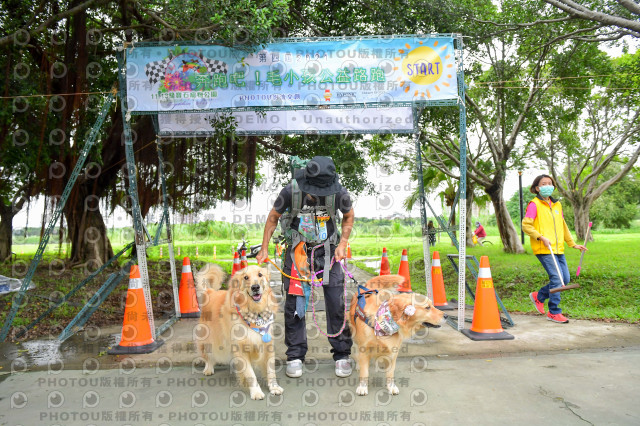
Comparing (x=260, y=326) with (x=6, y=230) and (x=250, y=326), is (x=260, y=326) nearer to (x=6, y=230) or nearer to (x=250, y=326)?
(x=250, y=326)

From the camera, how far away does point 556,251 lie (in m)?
5.70

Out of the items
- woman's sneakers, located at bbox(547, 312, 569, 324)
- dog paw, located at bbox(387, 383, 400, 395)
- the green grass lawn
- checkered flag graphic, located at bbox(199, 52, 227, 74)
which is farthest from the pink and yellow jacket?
checkered flag graphic, located at bbox(199, 52, 227, 74)

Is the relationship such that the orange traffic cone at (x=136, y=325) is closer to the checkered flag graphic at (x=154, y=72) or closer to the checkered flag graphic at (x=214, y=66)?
the checkered flag graphic at (x=154, y=72)

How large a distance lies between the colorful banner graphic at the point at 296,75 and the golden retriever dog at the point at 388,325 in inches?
109

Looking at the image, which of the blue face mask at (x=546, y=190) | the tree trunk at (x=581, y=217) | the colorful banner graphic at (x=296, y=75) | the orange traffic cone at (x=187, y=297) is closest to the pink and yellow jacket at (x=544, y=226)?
the blue face mask at (x=546, y=190)

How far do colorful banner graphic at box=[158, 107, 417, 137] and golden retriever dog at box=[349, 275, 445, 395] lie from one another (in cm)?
345

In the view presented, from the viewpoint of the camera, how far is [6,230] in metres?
17.9

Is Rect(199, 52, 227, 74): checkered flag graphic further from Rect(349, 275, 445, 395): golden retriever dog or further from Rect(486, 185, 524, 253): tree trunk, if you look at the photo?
Rect(486, 185, 524, 253): tree trunk

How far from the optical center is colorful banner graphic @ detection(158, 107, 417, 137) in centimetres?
646

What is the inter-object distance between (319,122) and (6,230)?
57.8 feet

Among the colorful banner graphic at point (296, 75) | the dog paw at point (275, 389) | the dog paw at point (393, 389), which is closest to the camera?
the dog paw at point (393, 389)

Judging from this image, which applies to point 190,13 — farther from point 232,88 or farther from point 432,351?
point 432,351

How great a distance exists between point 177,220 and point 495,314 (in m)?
10.6

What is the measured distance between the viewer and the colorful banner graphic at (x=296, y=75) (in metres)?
5.36
